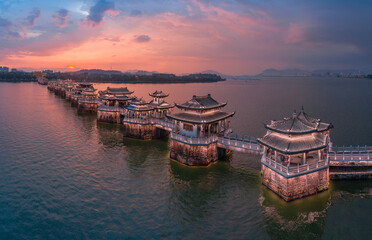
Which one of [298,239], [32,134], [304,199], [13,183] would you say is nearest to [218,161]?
[304,199]

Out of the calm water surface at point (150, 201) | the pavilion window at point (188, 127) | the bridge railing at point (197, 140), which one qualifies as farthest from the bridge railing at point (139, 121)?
the bridge railing at point (197, 140)

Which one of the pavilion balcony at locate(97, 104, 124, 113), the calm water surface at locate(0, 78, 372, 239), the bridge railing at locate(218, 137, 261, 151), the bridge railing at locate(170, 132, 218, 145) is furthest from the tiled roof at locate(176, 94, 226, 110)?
the pavilion balcony at locate(97, 104, 124, 113)

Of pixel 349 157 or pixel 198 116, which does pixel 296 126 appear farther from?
pixel 198 116

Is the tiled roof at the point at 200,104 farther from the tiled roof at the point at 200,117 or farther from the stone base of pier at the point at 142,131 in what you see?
the stone base of pier at the point at 142,131

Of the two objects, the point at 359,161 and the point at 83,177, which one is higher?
the point at 359,161

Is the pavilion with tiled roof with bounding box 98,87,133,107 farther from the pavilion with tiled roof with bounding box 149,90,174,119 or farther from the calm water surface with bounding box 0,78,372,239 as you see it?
the calm water surface with bounding box 0,78,372,239

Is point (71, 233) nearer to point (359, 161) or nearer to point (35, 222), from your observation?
point (35, 222)
